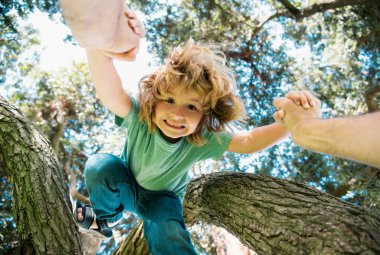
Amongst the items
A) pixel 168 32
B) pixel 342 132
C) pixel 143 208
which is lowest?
pixel 143 208

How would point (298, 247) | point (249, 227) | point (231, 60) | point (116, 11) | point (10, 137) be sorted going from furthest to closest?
point (231, 60) → point (10, 137) → point (249, 227) → point (298, 247) → point (116, 11)

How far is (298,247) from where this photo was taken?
1.73 metres

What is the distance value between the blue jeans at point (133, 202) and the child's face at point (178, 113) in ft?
1.55

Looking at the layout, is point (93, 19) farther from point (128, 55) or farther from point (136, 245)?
point (136, 245)

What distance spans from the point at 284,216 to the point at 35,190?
63.4 inches

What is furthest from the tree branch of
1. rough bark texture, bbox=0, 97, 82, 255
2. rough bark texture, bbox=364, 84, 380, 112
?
rough bark texture, bbox=0, 97, 82, 255

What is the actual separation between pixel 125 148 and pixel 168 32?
4885mm

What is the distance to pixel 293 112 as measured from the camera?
1.94 m

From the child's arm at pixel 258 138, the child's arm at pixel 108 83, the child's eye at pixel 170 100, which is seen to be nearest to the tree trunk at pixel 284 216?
the child's arm at pixel 258 138

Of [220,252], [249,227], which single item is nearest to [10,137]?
[249,227]

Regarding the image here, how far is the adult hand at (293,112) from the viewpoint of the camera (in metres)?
1.89

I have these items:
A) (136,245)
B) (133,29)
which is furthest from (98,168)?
(133,29)

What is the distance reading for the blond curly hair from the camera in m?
2.44

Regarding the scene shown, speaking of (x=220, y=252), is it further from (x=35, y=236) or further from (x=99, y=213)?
(x=35, y=236)
